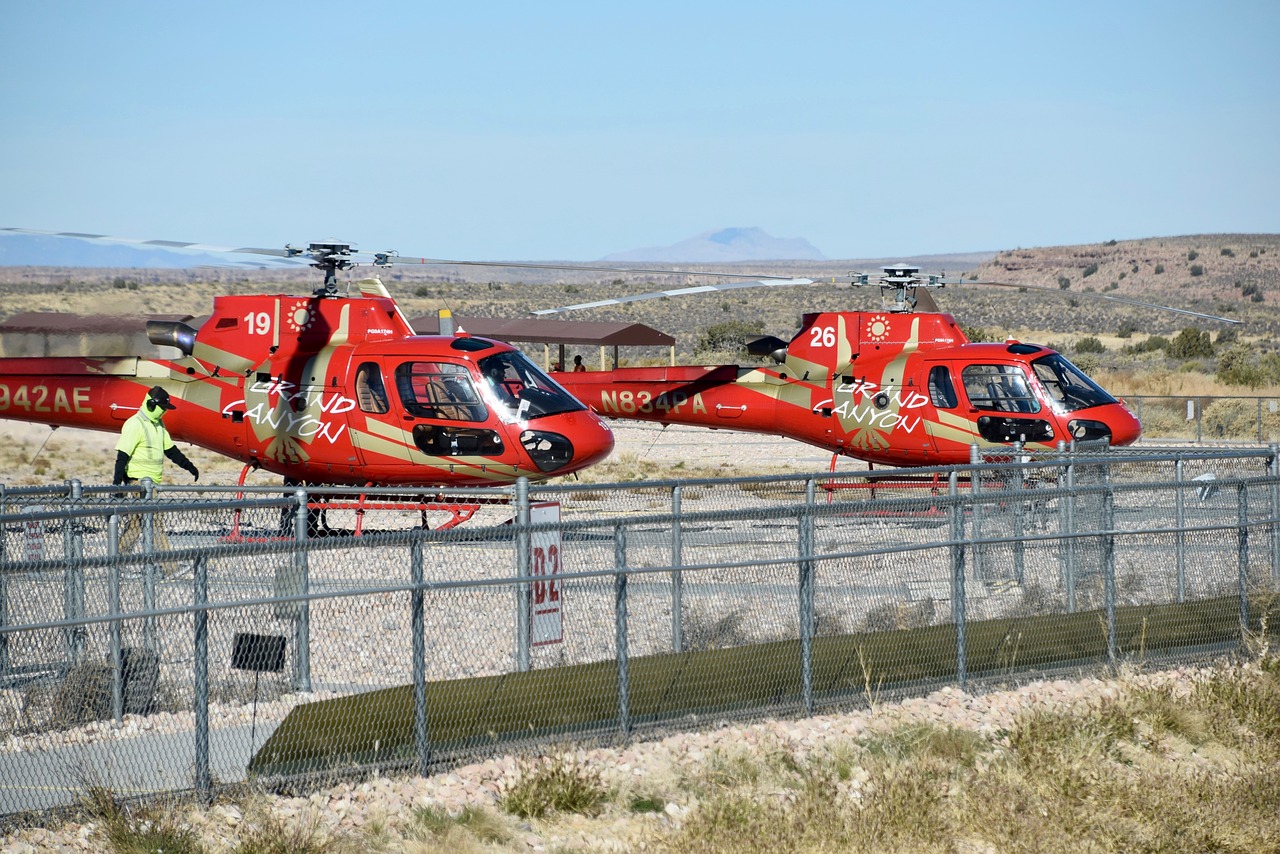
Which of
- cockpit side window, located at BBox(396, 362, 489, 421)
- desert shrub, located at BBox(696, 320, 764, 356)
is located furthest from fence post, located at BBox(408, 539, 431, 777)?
desert shrub, located at BBox(696, 320, 764, 356)

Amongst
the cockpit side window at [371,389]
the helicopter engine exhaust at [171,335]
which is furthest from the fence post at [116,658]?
the helicopter engine exhaust at [171,335]

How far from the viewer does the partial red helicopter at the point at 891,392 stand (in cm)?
2102

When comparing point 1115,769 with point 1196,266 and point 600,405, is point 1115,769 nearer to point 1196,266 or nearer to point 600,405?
point 600,405

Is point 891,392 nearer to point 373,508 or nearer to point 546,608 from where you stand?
point 373,508

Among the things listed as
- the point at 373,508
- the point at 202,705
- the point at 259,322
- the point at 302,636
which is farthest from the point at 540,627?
the point at 259,322

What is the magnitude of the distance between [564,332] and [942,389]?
27.4 m

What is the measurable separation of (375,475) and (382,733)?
34.9 ft

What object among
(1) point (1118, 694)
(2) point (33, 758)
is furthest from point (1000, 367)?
(2) point (33, 758)

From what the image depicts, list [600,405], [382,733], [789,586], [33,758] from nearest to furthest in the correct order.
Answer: [33,758] → [382,733] → [789,586] → [600,405]

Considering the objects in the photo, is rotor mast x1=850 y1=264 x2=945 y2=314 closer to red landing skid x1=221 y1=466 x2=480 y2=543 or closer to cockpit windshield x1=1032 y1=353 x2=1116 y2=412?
cockpit windshield x1=1032 y1=353 x2=1116 y2=412

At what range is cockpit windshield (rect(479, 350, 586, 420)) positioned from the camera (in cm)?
1817

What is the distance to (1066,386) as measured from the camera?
20953mm

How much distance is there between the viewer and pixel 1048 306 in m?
98.2

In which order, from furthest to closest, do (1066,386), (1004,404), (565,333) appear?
(565,333), (1004,404), (1066,386)
